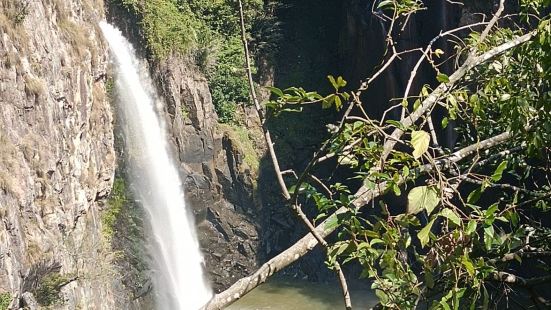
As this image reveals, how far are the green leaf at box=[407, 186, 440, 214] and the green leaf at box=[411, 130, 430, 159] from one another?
88mm

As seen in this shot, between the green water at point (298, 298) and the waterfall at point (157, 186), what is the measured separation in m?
0.97

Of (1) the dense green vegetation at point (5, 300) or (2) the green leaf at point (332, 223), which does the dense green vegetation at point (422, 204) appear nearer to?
(2) the green leaf at point (332, 223)

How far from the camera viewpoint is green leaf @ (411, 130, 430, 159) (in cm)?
142

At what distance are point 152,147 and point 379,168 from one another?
10.9 meters

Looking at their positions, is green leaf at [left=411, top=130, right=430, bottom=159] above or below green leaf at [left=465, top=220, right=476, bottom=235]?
above

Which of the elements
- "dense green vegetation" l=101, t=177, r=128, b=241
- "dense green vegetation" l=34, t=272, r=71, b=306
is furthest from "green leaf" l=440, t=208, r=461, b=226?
"dense green vegetation" l=101, t=177, r=128, b=241

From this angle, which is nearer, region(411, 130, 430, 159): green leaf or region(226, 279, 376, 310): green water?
region(411, 130, 430, 159): green leaf

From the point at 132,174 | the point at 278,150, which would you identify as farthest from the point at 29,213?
the point at 278,150

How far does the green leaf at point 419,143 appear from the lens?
142cm

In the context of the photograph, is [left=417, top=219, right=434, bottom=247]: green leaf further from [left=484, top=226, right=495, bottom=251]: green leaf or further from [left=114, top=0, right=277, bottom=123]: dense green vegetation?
[left=114, top=0, right=277, bottom=123]: dense green vegetation

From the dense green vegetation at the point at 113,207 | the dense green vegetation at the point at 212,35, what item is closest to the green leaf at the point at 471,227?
the dense green vegetation at the point at 113,207

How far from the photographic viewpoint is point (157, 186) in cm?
1212

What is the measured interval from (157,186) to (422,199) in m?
11.0

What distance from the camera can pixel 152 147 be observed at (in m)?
12.2
